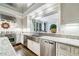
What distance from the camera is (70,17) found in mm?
1585

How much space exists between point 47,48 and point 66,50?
0.29 m

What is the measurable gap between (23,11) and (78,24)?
0.87 meters

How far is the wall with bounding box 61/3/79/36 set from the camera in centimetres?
154

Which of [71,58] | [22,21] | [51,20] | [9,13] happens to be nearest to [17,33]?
[22,21]

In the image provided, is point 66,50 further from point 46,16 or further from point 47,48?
point 46,16

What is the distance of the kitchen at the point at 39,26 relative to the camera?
1556 millimetres

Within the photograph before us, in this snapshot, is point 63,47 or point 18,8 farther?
point 18,8

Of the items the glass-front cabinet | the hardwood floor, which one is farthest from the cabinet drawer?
the hardwood floor

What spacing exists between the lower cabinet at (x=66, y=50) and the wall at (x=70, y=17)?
0.21 meters

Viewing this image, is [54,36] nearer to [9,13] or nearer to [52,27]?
[52,27]

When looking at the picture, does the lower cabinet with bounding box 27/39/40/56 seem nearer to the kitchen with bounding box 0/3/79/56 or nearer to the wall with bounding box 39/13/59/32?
the kitchen with bounding box 0/3/79/56

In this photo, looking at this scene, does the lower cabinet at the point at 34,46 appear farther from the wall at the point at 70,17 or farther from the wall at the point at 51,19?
the wall at the point at 70,17

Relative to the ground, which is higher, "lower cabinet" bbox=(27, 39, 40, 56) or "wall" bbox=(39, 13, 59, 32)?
"wall" bbox=(39, 13, 59, 32)

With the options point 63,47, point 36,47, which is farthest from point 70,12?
point 36,47
